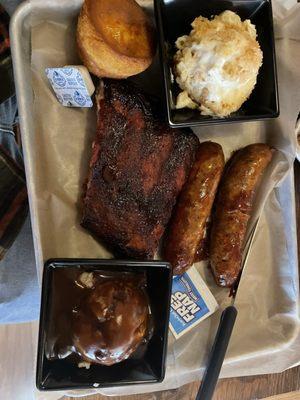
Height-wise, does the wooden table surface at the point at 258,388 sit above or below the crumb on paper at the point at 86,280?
below

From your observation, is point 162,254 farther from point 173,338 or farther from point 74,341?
point 74,341

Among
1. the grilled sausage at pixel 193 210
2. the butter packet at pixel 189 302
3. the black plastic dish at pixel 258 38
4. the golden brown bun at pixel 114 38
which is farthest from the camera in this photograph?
the butter packet at pixel 189 302

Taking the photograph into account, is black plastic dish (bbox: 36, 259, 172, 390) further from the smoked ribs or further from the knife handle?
the knife handle

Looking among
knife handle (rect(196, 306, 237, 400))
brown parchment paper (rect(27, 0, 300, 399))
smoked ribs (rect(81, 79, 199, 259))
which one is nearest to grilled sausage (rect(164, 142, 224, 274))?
smoked ribs (rect(81, 79, 199, 259))

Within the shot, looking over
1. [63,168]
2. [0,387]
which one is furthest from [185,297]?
[0,387]

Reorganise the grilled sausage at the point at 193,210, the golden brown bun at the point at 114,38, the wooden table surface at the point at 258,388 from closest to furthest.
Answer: the golden brown bun at the point at 114,38, the grilled sausage at the point at 193,210, the wooden table surface at the point at 258,388

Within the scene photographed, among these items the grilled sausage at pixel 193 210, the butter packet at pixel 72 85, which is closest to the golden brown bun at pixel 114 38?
the butter packet at pixel 72 85

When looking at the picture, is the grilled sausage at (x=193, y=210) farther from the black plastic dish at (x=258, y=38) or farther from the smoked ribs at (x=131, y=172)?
the black plastic dish at (x=258, y=38)
